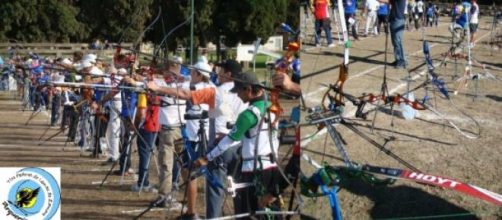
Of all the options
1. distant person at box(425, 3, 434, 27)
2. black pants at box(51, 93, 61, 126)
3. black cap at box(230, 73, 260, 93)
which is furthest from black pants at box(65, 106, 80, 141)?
distant person at box(425, 3, 434, 27)

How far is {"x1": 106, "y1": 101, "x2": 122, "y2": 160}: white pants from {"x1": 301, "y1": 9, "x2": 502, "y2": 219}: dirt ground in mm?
5329

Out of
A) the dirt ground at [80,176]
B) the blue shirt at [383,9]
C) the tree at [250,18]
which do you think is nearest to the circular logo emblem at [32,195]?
the dirt ground at [80,176]

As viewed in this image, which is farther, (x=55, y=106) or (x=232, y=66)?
(x=55, y=106)

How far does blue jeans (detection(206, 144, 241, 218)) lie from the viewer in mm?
4053

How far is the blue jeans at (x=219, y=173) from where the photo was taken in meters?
4.05

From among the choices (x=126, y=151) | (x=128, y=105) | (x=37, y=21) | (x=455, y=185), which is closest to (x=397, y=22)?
(x=455, y=185)

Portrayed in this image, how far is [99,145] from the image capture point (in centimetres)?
911

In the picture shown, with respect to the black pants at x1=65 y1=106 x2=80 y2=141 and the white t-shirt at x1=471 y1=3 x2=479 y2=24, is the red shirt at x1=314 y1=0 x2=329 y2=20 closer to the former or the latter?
the white t-shirt at x1=471 y1=3 x2=479 y2=24

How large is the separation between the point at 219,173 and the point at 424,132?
72.3 inches

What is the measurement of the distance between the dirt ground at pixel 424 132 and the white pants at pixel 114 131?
533 cm

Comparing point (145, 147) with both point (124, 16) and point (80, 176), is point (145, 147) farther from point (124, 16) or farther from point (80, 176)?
point (80, 176)

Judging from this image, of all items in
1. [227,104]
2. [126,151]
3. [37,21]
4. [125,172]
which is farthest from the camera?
[37,21]

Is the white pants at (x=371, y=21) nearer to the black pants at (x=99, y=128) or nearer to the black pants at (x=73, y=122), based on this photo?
the black pants at (x=99, y=128)

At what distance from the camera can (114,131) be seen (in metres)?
8.00
